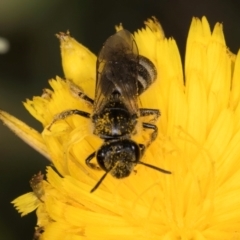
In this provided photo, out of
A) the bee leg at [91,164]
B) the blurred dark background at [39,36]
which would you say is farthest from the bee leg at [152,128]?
the blurred dark background at [39,36]

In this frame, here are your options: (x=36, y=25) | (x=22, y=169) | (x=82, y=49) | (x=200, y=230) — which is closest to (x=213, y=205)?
(x=200, y=230)

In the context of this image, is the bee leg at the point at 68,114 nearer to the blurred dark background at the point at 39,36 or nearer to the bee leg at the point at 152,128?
the bee leg at the point at 152,128

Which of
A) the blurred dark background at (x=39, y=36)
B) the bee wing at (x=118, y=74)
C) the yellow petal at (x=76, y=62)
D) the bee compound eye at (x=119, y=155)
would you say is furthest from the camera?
the blurred dark background at (x=39, y=36)

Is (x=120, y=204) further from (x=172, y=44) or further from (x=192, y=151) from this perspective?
(x=172, y=44)

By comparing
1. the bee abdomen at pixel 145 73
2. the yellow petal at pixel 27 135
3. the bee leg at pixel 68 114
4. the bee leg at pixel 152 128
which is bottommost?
the yellow petal at pixel 27 135

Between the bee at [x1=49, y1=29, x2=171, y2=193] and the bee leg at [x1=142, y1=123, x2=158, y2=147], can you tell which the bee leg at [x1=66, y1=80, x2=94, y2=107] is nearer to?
the bee at [x1=49, y1=29, x2=171, y2=193]

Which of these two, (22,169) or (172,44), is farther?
(22,169)

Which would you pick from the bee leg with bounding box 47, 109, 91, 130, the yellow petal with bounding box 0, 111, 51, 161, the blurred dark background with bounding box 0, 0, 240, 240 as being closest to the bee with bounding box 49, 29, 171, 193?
the bee leg with bounding box 47, 109, 91, 130
